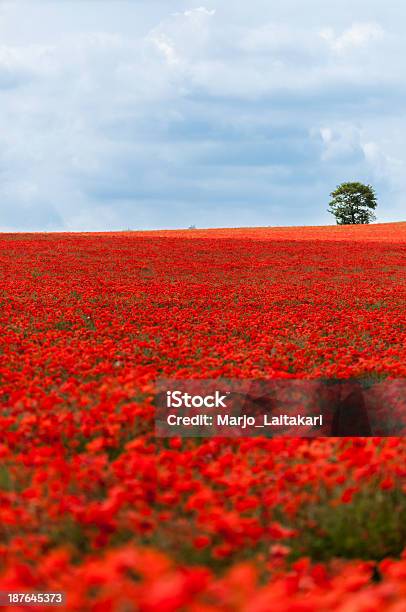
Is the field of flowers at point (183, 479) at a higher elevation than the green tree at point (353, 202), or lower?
lower

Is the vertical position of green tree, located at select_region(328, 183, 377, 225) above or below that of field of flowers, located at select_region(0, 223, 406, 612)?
above

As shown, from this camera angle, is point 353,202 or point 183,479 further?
point 353,202

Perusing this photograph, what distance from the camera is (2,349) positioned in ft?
45.7

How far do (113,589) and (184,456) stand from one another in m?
2.85

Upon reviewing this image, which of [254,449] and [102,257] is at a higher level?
[102,257]

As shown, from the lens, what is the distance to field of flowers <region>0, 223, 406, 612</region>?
4.25 meters

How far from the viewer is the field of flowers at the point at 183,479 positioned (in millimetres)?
4254

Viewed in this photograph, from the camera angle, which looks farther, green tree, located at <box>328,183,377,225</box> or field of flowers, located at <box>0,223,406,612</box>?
green tree, located at <box>328,183,377,225</box>

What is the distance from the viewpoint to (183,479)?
6.28m

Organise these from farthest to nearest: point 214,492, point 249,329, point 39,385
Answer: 1. point 249,329
2. point 39,385
3. point 214,492

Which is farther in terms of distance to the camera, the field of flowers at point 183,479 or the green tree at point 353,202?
the green tree at point 353,202

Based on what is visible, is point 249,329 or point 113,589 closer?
point 113,589

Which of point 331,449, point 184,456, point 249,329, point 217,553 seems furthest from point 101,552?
point 249,329

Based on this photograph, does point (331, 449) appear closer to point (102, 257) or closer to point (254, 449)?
point (254, 449)
